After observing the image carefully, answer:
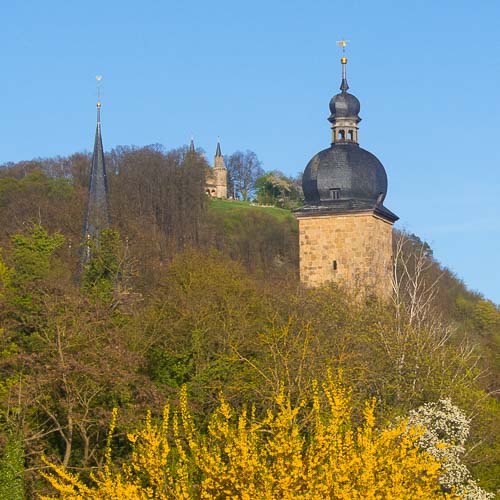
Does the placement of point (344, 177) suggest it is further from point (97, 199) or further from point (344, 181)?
point (97, 199)

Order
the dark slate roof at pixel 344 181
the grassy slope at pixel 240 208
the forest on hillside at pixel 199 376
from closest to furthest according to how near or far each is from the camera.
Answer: the forest on hillside at pixel 199 376 < the dark slate roof at pixel 344 181 < the grassy slope at pixel 240 208

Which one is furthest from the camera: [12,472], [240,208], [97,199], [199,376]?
[240,208]

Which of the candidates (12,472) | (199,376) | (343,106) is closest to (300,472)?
(12,472)

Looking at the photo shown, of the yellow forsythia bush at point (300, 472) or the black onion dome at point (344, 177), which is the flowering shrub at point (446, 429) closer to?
the yellow forsythia bush at point (300, 472)

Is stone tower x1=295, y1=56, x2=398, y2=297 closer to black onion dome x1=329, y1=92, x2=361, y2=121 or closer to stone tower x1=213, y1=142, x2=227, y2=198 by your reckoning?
black onion dome x1=329, y1=92, x2=361, y2=121

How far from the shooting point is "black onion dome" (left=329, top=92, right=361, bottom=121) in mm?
54375

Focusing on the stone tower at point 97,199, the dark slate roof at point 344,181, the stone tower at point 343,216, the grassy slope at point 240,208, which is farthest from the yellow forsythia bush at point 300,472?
the grassy slope at point 240,208

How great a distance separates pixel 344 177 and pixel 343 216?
150 centimetres

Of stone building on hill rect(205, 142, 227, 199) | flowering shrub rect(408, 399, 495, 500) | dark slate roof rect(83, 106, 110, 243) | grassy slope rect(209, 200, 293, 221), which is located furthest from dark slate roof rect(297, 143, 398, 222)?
stone building on hill rect(205, 142, 227, 199)

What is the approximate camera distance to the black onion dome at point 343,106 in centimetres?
5438

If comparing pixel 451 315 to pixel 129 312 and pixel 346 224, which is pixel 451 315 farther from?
pixel 129 312

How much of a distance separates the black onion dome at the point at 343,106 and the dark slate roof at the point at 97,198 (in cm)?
962

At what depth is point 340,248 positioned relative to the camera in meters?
52.9

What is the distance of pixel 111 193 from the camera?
73812 millimetres
